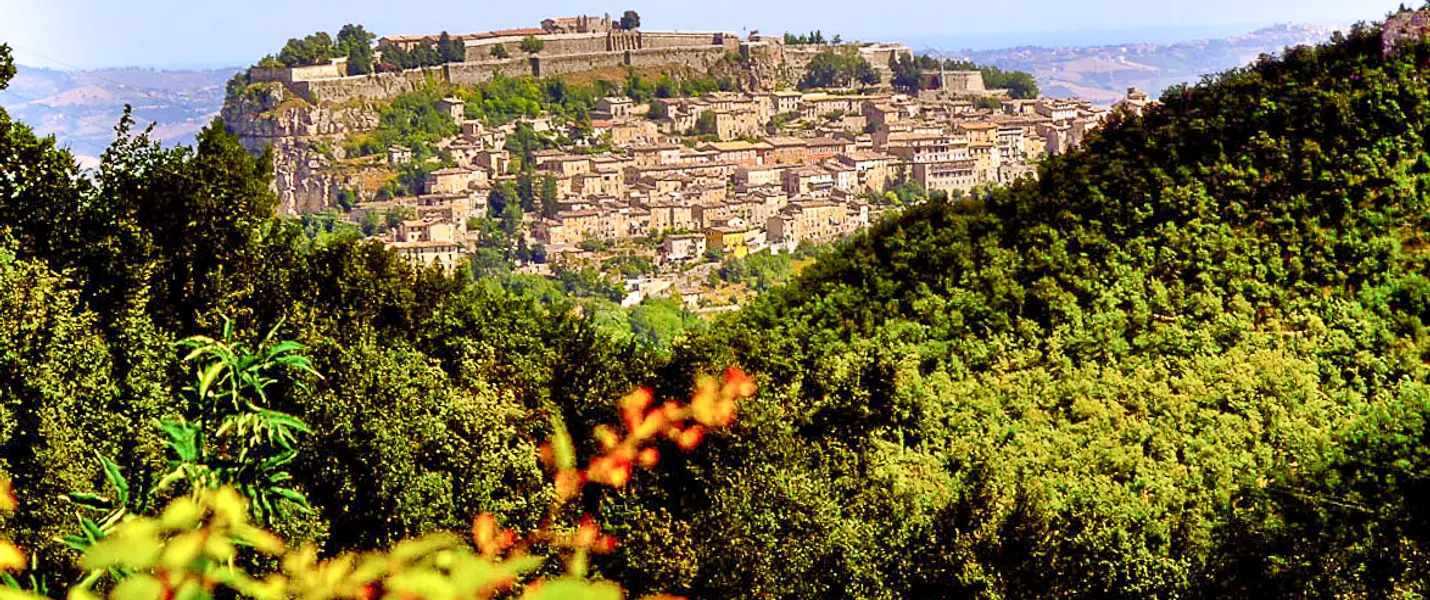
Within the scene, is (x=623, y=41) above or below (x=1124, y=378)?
above

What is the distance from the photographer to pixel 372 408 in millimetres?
5117

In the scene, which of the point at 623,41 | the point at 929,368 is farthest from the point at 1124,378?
the point at 623,41

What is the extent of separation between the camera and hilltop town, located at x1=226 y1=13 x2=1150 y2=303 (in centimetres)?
3494

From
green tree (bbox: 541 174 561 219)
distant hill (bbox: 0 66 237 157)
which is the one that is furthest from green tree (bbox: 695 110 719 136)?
distant hill (bbox: 0 66 237 157)

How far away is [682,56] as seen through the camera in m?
52.5

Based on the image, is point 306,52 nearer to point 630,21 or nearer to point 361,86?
point 361,86

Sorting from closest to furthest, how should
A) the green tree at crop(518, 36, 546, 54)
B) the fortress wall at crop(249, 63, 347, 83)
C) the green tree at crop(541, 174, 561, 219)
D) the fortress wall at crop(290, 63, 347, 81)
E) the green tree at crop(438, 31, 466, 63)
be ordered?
1. the green tree at crop(541, 174, 561, 219)
2. the fortress wall at crop(290, 63, 347, 81)
3. the fortress wall at crop(249, 63, 347, 83)
4. the green tree at crop(438, 31, 466, 63)
5. the green tree at crop(518, 36, 546, 54)

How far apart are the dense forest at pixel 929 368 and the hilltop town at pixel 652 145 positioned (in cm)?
2068

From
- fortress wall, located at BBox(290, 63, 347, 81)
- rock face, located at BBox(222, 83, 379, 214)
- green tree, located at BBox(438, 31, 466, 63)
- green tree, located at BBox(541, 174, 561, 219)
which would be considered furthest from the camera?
green tree, located at BBox(438, 31, 466, 63)

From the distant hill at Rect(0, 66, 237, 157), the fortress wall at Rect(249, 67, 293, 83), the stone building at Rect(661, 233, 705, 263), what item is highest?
the fortress wall at Rect(249, 67, 293, 83)

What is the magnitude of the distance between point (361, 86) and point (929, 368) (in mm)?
41386

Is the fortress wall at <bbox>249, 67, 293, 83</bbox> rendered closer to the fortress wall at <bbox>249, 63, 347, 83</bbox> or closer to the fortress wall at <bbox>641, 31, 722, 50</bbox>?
the fortress wall at <bbox>249, 63, 347, 83</bbox>

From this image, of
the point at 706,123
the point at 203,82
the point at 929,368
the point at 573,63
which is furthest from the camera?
the point at 203,82

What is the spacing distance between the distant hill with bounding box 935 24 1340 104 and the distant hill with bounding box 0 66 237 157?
3531 cm
